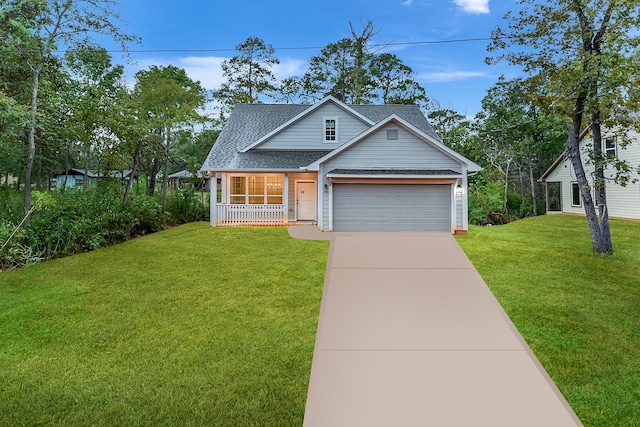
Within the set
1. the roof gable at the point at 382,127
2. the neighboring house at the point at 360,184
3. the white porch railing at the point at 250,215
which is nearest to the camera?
the neighboring house at the point at 360,184

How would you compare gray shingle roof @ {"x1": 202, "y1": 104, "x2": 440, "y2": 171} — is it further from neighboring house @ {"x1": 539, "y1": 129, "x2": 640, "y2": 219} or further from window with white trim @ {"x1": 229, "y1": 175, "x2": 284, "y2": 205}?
neighboring house @ {"x1": 539, "y1": 129, "x2": 640, "y2": 219}

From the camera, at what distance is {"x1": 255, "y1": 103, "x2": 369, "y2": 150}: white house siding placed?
49.3ft

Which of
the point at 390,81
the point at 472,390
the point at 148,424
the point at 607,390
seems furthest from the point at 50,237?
the point at 390,81

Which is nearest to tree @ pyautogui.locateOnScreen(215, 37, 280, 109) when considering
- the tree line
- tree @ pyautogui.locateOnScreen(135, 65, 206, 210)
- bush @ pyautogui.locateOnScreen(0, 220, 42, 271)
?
the tree line

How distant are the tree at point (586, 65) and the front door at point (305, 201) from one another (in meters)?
7.99

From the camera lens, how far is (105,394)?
3.25m

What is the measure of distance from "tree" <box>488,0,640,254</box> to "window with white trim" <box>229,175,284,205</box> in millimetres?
8937

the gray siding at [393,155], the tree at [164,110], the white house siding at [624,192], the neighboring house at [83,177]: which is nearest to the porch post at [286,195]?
the gray siding at [393,155]

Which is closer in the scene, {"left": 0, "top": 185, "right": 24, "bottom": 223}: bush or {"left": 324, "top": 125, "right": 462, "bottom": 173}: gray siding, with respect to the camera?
{"left": 0, "top": 185, "right": 24, "bottom": 223}: bush

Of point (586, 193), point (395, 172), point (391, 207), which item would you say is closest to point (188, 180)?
point (395, 172)

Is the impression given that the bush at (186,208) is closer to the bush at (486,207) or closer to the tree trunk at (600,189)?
the bush at (486,207)

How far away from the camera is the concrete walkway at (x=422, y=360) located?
294 cm

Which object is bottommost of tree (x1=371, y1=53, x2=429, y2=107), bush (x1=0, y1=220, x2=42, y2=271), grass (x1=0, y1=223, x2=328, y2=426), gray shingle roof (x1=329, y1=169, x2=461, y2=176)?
grass (x1=0, y1=223, x2=328, y2=426)

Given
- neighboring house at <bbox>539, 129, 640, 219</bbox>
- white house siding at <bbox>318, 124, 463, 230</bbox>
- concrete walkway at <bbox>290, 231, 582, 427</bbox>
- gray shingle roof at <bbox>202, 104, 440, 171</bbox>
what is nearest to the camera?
concrete walkway at <bbox>290, 231, 582, 427</bbox>
